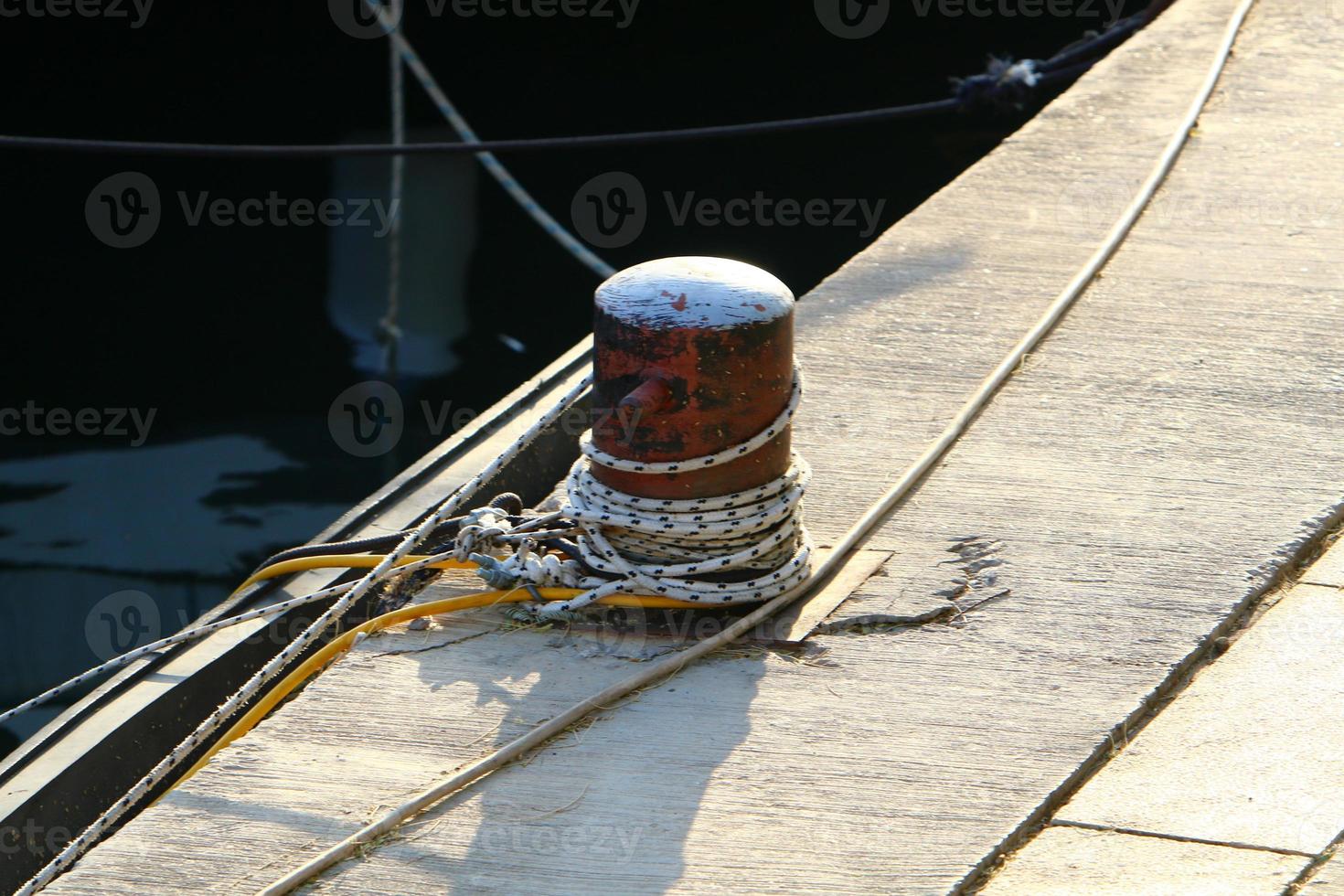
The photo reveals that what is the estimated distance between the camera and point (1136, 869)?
6.67 feet

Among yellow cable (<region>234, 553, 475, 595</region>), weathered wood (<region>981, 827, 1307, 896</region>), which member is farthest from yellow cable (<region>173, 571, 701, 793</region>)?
weathered wood (<region>981, 827, 1307, 896</region>)

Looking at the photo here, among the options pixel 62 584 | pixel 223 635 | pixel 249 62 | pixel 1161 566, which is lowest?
pixel 62 584

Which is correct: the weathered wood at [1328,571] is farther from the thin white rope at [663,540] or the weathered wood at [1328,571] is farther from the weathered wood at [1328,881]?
the thin white rope at [663,540]

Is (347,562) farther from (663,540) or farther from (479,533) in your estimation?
(663,540)

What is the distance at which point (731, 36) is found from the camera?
23.7 ft

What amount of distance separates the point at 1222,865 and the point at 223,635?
1933 millimetres

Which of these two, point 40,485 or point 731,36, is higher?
point 731,36

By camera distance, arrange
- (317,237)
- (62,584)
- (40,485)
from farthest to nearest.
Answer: (317,237), (40,485), (62,584)

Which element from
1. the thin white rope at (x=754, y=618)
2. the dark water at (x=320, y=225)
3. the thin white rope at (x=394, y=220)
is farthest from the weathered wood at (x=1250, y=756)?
the thin white rope at (x=394, y=220)

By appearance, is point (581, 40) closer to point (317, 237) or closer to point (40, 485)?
point (317, 237)

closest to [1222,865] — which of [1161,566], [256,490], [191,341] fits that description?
[1161,566]

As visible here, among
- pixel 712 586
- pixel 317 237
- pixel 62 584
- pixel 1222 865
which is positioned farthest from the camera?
pixel 317 237

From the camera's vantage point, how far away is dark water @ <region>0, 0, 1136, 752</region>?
6312mm

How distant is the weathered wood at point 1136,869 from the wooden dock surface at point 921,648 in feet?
0.11
